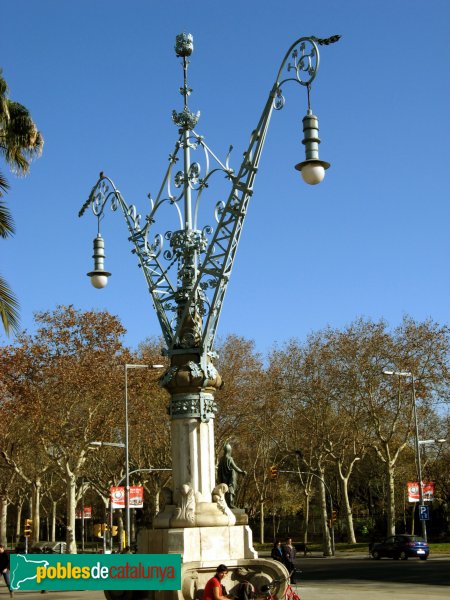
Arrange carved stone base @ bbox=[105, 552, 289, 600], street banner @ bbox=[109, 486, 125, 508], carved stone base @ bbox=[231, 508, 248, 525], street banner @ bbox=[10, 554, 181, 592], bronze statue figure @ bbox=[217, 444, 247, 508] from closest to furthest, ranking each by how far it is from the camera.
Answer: street banner @ bbox=[10, 554, 181, 592] < carved stone base @ bbox=[105, 552, 289, 600] < carved stone base @ bbox=[231, 508, 248, 525] < bronze statue figure @ bbox=[217, 444, 247, 508] < street banner @ bbox=[109, 486, 125, 508]

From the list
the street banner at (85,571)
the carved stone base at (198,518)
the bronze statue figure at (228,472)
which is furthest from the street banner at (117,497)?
the street banner at (85,571)

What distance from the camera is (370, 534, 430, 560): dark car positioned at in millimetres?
41406

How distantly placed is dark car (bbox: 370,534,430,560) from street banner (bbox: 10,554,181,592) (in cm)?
3206

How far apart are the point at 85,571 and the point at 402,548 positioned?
1337 inches

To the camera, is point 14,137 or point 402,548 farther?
point 402,548

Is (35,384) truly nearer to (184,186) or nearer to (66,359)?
(66,359)

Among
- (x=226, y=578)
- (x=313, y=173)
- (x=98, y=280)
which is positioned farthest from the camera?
(x=98, y=280)

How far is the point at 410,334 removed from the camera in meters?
47.5

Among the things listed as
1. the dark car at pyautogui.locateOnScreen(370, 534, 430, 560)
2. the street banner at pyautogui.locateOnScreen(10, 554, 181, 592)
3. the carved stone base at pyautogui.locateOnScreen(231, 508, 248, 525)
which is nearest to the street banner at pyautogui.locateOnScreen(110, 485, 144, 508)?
the dark car at pyautogui.locateOnScreen(370, 534, 430, 560)

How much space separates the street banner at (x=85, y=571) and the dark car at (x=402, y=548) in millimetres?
32060

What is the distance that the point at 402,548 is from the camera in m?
42.1

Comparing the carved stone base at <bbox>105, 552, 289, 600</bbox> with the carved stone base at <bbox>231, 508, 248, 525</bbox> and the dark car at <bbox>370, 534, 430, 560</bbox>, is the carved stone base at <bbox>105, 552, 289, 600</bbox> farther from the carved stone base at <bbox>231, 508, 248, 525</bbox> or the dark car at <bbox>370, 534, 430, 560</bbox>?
the dark car at <bbox>370, 534, 430, 560</bbox>

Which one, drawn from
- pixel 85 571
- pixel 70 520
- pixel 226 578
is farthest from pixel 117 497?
pixel 85 571

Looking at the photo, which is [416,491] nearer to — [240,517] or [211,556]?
[240,517]
